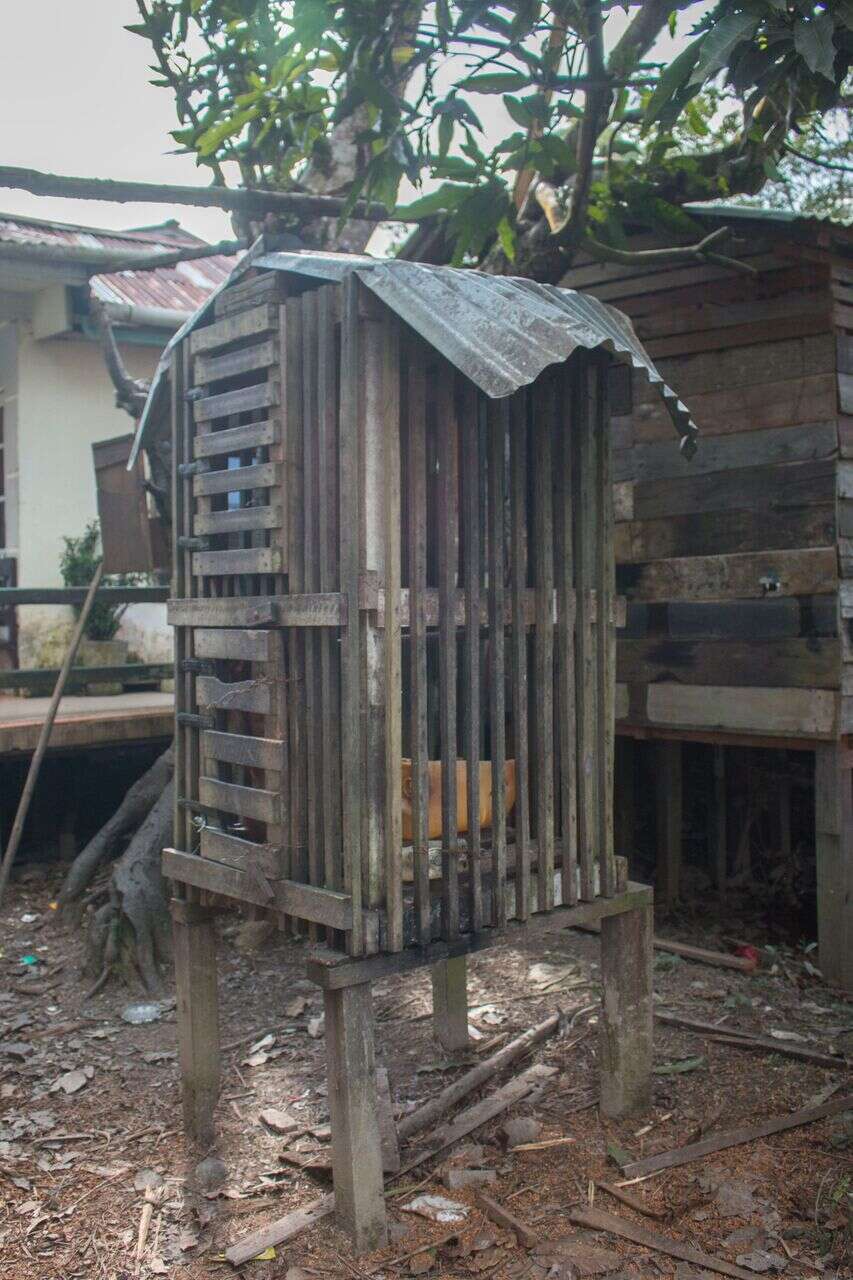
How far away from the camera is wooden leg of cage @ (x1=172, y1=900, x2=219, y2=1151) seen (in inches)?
199

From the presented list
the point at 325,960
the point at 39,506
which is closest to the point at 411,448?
the point at 325,960

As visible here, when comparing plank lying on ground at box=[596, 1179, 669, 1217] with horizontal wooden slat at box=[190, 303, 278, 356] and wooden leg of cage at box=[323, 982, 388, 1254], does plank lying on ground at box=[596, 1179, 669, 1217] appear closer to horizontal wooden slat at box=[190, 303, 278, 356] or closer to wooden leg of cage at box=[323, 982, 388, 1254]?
wooden leg of cage at box=[323, 982, 388, 1254]

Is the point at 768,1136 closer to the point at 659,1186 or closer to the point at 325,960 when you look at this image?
the point at 659,1186

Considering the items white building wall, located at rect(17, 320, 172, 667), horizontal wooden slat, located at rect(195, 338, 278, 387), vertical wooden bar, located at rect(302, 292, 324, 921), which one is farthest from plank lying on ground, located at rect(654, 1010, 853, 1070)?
white building wall, located at rect(17, 320, 172, 667)

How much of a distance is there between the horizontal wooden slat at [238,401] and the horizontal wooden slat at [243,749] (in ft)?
4.12

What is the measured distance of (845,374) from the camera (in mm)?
6941

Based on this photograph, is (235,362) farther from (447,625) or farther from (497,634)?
(497,634)

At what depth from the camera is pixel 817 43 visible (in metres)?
3.60

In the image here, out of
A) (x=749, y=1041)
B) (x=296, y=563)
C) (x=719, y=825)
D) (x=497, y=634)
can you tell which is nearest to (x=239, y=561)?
(x=296, y=563)

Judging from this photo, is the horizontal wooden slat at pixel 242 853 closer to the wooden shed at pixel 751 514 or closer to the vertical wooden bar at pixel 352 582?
the vertical wooden bar at pixel 352 582

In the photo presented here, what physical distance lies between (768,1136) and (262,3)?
578cm

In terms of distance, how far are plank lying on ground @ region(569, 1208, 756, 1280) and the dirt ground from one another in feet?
0.12

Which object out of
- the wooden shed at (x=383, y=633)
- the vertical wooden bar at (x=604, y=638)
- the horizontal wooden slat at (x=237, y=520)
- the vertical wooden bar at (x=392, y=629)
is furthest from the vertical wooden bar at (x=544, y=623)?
the horizontal wooden slat at (x=237, y=520)

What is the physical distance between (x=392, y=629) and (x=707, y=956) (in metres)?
4.16
